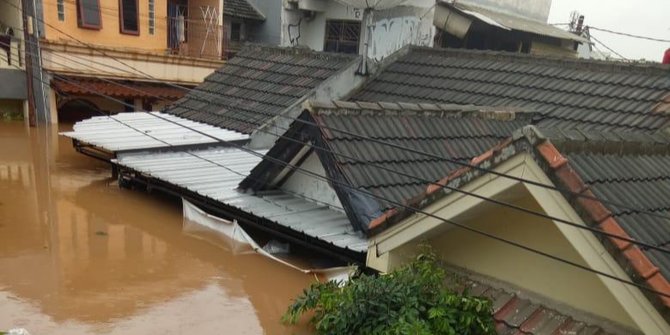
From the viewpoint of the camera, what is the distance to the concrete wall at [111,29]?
1652cm

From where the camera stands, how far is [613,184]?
11.1 feet

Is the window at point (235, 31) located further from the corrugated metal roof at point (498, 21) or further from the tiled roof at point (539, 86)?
the tiled roof at point (539, 86)

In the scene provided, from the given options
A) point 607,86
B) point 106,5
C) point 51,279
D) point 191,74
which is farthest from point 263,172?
point 106,5

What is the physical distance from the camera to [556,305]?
145 inches

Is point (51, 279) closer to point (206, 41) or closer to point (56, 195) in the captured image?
point (56, 195)

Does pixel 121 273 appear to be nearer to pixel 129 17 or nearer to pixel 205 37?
pixel 129 17

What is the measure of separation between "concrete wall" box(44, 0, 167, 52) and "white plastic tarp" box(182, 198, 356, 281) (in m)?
11.9

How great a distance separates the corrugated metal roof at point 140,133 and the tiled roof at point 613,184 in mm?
6687

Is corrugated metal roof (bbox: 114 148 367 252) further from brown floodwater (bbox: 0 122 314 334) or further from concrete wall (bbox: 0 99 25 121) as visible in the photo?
concrete wall (bbox: 0 99 25 121)

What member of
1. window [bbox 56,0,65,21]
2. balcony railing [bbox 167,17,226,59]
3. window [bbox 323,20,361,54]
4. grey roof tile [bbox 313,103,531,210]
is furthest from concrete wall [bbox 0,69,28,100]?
grey roof tile [bbox 313,103,531,210]

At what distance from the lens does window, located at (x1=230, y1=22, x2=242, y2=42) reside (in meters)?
24.6

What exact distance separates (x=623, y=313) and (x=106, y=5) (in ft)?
61.8

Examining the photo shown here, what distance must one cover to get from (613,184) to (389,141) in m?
3.37

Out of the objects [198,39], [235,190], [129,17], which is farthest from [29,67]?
[235,190]
